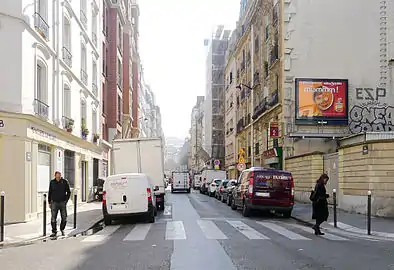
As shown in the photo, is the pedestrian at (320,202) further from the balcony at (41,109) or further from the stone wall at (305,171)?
the stone wall at (305,171)

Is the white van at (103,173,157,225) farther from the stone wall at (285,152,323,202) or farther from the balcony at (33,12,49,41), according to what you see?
the stone wall at (285,152,323,202)

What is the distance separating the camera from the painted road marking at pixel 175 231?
12.5 meters

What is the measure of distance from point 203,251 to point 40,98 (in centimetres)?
1249

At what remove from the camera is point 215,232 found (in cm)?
1358

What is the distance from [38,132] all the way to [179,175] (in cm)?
3601

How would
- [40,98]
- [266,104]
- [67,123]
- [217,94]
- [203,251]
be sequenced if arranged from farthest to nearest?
1. [217,94]
2. [266,104]
3. [67,123]
4. [40,98]
5. [203,251]

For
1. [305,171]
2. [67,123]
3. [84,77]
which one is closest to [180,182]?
[84,77]

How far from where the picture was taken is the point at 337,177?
2281 centimetres

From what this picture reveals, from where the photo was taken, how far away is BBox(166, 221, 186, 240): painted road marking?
41.0 ft

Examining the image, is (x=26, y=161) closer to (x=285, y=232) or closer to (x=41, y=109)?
(x=41, y=109)

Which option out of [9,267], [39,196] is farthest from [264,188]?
[9,267]

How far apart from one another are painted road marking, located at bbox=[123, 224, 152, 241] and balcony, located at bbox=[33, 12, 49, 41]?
336 inches

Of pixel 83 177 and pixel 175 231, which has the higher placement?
pixel 83 177

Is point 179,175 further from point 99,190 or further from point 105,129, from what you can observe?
point 99,190
